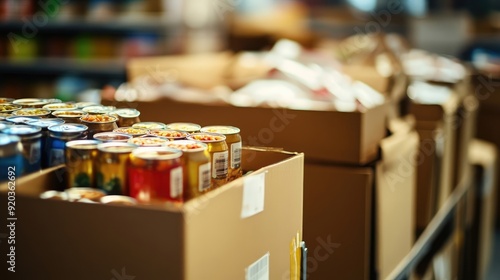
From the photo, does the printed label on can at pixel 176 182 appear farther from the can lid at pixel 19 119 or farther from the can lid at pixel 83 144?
the can lid at pixel 19 119

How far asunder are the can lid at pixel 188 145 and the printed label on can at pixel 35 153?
0.21m

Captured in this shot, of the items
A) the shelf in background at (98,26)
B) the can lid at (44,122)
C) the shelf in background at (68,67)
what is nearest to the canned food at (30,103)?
the can lid at (44,122)

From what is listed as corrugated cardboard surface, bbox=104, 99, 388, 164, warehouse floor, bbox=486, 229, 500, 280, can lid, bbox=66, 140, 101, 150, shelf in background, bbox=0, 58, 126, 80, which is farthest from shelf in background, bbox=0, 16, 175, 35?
can lid, bbox=66, 140, 101, 150

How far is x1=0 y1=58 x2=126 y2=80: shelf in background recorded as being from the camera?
5.35 meters

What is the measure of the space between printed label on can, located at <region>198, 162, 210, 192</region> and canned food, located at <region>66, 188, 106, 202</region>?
0.50 ft

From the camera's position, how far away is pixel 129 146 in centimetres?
104

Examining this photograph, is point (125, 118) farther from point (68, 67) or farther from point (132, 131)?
point (68, 67)

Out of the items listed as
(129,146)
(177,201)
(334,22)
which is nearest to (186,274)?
(177,201)

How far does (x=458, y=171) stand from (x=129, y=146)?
2038mm

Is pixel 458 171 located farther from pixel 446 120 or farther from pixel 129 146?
pixel 129 146

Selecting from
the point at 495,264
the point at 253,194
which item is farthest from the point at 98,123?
the point at 495,264

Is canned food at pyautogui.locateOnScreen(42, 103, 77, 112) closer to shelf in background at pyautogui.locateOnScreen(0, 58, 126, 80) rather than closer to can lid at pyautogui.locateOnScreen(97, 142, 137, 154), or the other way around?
can lid at pyautogui.locateOnScreen(97, 142, 137, 154)

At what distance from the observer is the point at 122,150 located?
100 centimetres

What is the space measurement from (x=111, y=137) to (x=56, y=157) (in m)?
0.11
